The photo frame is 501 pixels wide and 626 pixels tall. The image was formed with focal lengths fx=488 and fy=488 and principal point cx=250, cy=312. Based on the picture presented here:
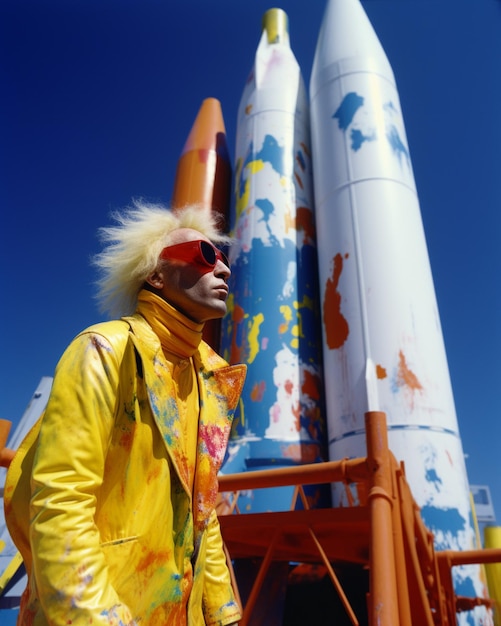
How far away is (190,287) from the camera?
1637 millimetres

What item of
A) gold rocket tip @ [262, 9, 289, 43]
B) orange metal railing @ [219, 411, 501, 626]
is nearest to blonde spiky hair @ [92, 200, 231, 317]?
orange metal railing @ [219, 411, 501, 626]

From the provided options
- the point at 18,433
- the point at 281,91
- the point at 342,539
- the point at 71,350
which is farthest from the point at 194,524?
the point at 281,91

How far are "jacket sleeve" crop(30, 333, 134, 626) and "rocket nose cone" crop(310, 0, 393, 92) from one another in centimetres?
813

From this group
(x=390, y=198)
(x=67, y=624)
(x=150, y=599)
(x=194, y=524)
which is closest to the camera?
(x=67, y=624)

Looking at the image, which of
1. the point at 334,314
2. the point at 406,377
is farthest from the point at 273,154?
the point at 406,377

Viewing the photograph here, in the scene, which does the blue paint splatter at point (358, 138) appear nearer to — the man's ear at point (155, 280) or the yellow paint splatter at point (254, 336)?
the yellow paint splatter at point (254, 336)

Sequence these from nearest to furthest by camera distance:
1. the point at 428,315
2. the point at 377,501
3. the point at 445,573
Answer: the point at 377,501, the point at 445,573, the point at 428,315

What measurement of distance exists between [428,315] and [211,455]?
510 cm

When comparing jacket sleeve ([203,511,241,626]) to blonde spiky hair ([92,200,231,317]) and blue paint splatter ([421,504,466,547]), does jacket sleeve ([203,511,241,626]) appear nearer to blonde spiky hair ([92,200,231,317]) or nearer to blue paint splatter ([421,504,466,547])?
blonde spiky hair ([92,200,231,317])

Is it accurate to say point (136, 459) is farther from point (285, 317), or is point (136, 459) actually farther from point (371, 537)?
point (285, 317)

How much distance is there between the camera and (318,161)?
7852 mm

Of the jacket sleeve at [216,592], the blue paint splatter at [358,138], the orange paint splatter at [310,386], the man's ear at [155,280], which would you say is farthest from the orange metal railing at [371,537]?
the blue paint splatter at [358,138]

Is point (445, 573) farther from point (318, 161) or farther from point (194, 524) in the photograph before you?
point (318, 161)

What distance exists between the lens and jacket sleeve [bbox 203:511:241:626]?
1.54 meters
